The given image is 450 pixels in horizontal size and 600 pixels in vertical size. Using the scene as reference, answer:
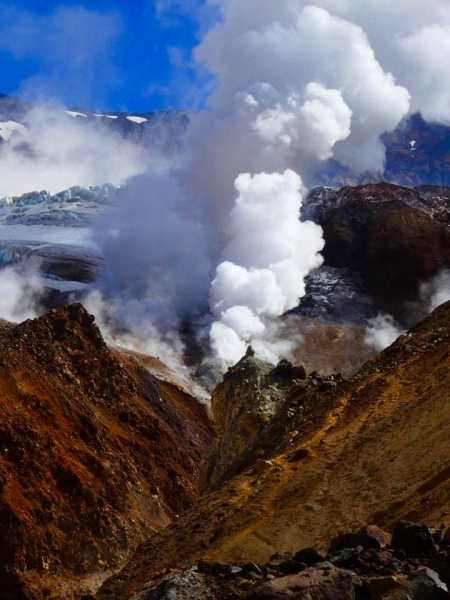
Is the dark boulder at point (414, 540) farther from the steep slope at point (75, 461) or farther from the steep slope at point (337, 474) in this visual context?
the steep slope at point (75, 461)

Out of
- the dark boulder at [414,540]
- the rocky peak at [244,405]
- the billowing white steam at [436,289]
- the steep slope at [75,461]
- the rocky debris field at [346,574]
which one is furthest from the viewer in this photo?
the billowing white steam at [436,289]

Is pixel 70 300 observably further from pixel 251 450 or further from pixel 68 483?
pixel 251 450

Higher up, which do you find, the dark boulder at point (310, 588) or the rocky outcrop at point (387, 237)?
the rocky outcrop at point (387, 237)

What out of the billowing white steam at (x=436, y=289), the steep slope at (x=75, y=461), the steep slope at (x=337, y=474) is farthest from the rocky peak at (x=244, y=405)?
the billowing white steam at (x=436, y=289)

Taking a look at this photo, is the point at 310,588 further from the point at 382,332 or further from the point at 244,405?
the point at 382,332

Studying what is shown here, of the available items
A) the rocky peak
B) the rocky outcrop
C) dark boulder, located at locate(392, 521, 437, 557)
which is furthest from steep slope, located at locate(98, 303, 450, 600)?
the rocky outcrop

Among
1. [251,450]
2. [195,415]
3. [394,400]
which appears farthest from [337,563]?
[195,415]

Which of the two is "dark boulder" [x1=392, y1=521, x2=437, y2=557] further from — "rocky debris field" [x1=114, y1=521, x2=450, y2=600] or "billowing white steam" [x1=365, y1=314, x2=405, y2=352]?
"billowing white steam" [x1=365, y1=314, x2=405, y2=352]
